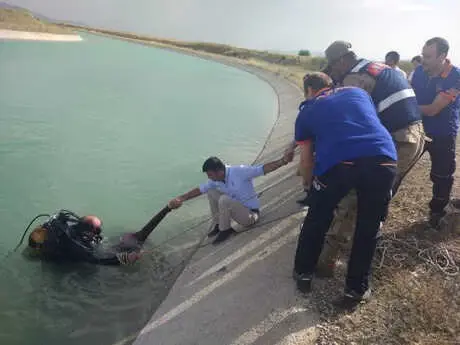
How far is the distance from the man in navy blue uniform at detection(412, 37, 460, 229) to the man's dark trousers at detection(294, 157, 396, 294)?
6.90ft

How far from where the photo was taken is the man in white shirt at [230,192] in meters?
6.35

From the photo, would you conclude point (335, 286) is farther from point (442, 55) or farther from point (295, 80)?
point (295, 80)

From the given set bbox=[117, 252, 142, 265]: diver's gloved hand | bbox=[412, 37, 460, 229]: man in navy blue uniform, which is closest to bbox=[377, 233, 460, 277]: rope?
bbox=[412, 37, 460, 229]: man in navy blue uniform

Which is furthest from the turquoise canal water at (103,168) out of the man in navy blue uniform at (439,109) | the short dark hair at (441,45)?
the short dark hair at (441,45)

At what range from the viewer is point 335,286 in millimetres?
4992

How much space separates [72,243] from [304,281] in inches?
133

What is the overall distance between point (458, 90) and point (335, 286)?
293 centimetres

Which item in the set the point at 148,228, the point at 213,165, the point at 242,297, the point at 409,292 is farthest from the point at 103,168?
the point at 409,292

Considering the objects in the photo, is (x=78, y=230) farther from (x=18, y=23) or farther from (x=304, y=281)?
(x=18, y=23)

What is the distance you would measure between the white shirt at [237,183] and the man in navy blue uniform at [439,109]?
7.78 ft

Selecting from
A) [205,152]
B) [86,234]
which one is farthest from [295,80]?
[86,234]

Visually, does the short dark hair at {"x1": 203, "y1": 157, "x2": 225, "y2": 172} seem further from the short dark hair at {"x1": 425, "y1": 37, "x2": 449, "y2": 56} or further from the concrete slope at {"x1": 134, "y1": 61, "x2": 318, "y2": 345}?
the short dark hair at {"x1": 425, "y1": 37, "x2": 449, "y2": 56}

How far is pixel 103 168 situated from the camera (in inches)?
453

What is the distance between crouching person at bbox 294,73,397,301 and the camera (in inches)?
159
